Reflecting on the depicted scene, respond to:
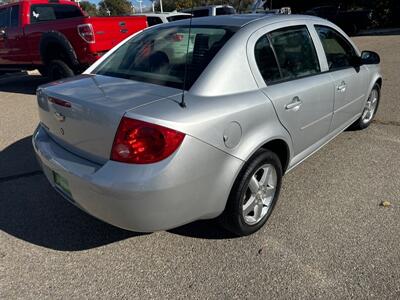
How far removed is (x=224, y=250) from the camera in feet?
Result: 8.95

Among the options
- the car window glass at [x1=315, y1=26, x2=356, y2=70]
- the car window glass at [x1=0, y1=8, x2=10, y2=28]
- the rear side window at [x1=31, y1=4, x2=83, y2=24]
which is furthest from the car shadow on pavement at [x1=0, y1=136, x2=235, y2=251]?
the car window glass at [x1=0, y1=8, x2=10, y2=28]

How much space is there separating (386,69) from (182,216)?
9031 mm

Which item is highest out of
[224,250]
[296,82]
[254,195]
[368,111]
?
[296,82]

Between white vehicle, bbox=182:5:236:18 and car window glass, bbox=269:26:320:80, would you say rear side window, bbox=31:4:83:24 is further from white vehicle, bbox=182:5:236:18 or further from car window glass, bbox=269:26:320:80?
car window glass, bbox=269:26:320:80

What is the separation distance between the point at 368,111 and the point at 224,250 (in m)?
3.39

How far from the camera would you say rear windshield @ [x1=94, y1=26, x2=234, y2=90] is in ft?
8.74

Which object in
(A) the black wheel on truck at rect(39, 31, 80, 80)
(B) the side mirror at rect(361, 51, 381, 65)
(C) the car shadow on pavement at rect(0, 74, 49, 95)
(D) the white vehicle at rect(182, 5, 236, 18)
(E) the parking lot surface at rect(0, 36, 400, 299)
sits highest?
(D) the white vehicle at rect(182, 5, 236, 18)

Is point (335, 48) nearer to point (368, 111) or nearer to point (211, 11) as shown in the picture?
point (368, 111)

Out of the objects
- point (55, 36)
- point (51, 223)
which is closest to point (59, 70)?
point (55, 36)

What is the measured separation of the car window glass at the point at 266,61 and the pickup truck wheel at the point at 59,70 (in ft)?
17.9

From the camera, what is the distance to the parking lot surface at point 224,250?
2.38 metres

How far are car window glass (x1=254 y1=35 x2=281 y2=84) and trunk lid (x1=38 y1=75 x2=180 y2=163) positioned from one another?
0.74m

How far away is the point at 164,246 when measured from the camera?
2797mm

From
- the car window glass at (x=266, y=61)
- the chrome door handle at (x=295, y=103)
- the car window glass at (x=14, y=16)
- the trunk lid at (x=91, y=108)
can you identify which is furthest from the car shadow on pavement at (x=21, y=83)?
the chrome door handle at (x=295, y=103)
